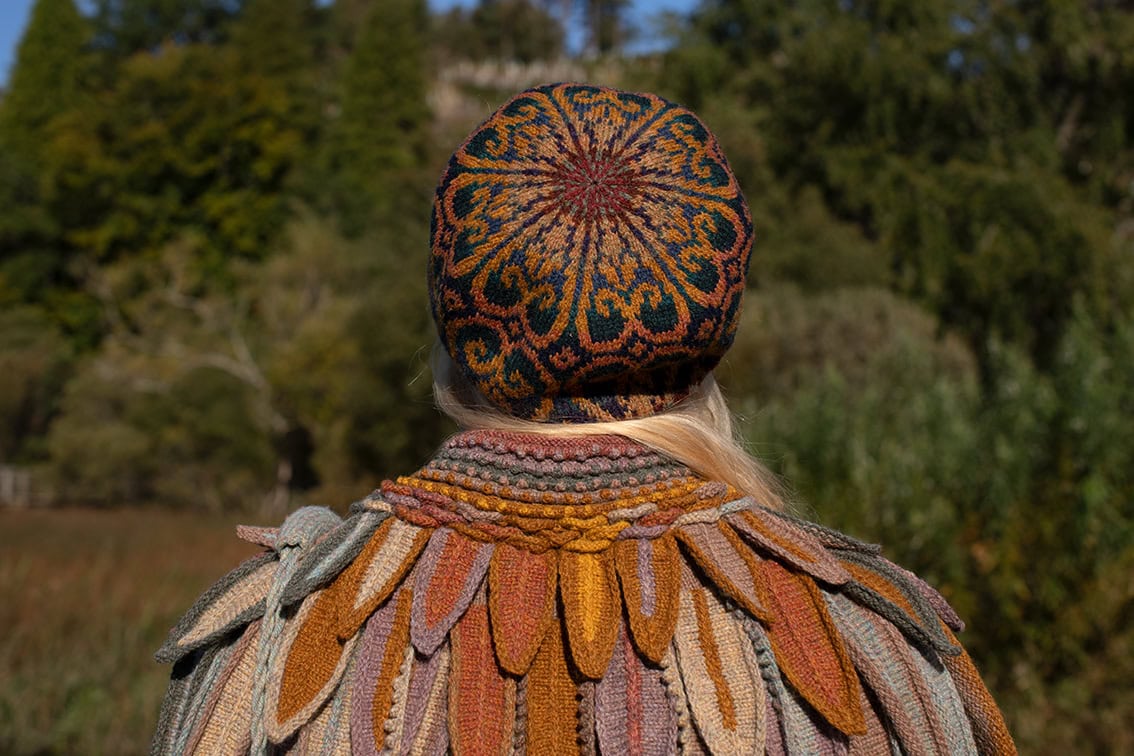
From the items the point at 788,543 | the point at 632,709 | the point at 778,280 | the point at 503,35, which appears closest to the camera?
the point at 632,709

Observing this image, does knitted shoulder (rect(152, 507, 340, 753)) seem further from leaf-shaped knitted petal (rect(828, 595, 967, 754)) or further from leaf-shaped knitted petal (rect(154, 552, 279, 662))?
leaf-shaped knitted petal (rect(828, 595, 967, 754))

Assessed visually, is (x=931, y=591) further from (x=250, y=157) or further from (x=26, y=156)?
(x=26, y=156)

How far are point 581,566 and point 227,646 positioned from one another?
0.49 metres

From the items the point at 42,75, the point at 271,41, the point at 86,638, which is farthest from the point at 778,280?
the point at 42,75

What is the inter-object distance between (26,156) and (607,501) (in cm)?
3669

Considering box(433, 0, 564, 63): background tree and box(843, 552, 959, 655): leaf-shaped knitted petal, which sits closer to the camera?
box(843, 552, 959, 655): leaf-shaped knitted petal

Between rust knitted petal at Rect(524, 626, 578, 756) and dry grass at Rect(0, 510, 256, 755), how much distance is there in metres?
4.30

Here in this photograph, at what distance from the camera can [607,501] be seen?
135cm

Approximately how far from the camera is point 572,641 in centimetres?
129

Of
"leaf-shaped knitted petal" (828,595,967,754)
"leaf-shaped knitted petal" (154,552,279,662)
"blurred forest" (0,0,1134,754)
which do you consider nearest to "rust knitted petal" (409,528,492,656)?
"leaf-shaped knitted petal" (154,552,279,662)

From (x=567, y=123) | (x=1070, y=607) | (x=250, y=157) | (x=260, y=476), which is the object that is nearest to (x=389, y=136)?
(x=250, y=157)

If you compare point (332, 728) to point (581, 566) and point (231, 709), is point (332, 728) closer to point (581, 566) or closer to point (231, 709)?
point (231, 709)

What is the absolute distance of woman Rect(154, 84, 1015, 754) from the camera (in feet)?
4.28

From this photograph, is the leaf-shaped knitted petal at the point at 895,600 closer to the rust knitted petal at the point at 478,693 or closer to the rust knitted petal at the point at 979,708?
the rust knitted petal at the point at 979,708
